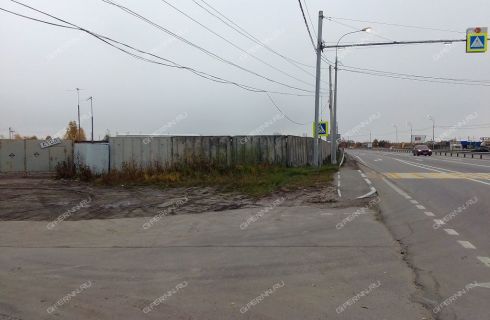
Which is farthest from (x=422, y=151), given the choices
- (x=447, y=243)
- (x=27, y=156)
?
(x=447, y=243)

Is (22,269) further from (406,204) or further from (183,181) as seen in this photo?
(183,181)

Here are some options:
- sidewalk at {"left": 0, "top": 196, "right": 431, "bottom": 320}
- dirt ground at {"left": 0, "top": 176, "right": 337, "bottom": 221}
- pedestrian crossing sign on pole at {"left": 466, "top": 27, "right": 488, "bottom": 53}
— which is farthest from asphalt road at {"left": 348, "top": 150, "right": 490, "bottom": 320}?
pedestrian crossing sign on pole at {"left": 466, "top": 27, "right": 488, "bottom": 53}

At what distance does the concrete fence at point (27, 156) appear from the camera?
28.6 metres

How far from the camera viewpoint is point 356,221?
1041 centimetres

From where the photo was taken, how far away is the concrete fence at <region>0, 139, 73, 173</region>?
2858cm

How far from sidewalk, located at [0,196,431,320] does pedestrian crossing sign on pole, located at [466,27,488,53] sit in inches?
481

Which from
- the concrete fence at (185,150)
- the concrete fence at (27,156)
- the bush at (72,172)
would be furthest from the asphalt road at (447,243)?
the concrete fence at (27,156)

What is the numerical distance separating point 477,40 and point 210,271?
17.2 meters

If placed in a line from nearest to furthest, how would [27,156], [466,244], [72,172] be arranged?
[466,244], [72,172], [27,156]

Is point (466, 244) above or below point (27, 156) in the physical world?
below

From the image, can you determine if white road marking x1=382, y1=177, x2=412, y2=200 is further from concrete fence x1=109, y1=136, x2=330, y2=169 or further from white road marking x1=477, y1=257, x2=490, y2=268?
concrete fence x1=109, y1=136, x2=330, y2=169

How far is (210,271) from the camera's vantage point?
6.48 m

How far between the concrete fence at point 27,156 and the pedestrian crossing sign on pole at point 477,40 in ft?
74.0

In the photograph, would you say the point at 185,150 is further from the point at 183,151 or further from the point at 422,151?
the point at 422,151
